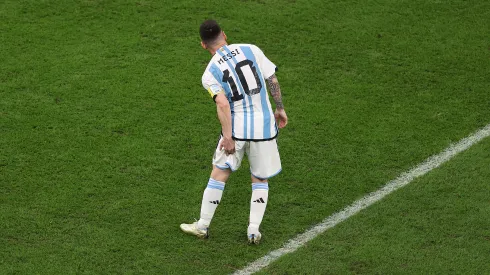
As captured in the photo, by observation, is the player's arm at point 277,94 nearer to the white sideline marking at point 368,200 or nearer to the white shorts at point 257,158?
the white shorts at point 257,158

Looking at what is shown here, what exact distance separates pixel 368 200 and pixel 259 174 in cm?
115

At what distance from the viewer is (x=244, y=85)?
6414 mm

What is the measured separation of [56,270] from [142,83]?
3.19 meters

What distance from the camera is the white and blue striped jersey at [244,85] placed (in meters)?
6.39

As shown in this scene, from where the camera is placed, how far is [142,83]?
9070 millimetres

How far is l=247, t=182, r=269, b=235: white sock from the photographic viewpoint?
664 centimetres

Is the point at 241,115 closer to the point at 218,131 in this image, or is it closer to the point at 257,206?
the point at 257,206

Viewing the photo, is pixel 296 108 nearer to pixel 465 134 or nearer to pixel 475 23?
pixel 465 134

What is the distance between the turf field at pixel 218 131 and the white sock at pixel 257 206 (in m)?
0.18

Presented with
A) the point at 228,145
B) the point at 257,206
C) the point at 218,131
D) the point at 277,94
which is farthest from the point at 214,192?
the point at 218,131

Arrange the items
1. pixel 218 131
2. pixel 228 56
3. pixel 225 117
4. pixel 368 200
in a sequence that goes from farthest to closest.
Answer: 1. pixel 218 131
2. pixel 368 200
3. pixel 228 56
4. pixel 225 117

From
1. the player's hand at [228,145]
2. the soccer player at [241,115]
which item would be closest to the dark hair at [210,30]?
the soccer player at [241,115]

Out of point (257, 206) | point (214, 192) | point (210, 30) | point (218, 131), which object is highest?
point (210, 30)

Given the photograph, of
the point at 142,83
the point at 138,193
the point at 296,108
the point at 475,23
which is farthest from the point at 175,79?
the point at 475,23
